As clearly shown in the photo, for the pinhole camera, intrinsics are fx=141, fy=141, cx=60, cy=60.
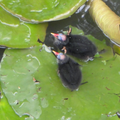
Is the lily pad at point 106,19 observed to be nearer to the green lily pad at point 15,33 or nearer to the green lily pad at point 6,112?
the green lily pad at point 15,33

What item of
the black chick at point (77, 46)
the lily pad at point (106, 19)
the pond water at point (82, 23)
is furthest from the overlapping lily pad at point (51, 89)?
the pond water at point (82, 23)

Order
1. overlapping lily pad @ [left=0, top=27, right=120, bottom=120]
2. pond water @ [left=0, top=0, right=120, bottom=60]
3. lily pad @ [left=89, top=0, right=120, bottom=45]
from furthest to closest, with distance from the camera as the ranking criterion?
pond water @ [left=0, top=0, right=120, bottom=60], lily pad @ [left=89, top=0, right=120, bottom=45], overlapping lily pad @ [left=0, top=27, right=120, bottom=120]

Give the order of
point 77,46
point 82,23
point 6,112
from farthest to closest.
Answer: point 82,23 → point 77,46 → point 6,112

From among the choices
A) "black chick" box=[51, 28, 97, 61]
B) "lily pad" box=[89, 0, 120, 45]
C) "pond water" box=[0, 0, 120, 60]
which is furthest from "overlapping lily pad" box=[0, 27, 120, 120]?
"pond water" box=[0, 0, 120, 60]

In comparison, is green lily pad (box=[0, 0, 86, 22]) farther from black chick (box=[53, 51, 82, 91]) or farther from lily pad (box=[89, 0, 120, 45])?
black chick (box=[53, 51, 82, 91])

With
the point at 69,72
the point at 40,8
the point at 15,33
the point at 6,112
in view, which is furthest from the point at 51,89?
the point at 40,8

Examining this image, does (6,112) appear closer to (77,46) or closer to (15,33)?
(15,33)
